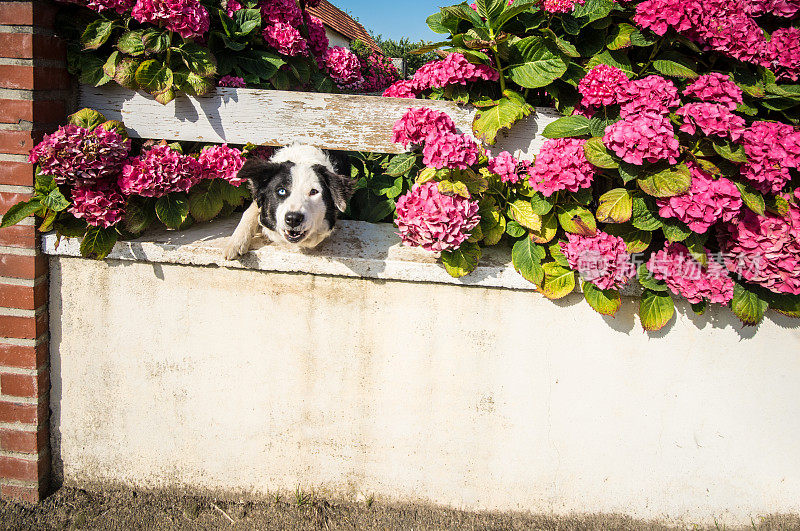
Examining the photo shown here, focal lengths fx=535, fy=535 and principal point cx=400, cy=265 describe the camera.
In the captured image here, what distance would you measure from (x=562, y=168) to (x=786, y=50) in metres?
1.11

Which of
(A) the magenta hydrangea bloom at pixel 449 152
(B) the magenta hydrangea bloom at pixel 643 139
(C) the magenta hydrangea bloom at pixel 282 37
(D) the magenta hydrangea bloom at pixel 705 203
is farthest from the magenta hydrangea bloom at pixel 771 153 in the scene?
(C) the magenta hydrangea bloom at pixel 282 37

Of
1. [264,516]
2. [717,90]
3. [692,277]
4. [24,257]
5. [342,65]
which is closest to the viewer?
[717,90]

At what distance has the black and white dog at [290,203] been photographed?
2.45 metres

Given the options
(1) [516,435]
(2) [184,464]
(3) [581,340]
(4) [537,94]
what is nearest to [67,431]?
(2) [184,464]

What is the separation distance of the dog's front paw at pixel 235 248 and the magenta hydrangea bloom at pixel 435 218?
74 cm

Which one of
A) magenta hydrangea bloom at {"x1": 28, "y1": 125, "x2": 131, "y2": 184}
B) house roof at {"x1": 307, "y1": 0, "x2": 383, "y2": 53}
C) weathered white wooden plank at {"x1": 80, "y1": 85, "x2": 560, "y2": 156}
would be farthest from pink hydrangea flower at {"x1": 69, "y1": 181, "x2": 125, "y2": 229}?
house roof at {"x1": 307, "y1": 0, "x2": 383, "y2": 53}

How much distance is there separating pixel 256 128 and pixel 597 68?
1.64m

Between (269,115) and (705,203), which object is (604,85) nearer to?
(705,203)

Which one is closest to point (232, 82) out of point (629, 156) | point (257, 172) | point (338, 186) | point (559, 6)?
→ point (257, 172)

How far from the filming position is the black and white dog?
2449mm

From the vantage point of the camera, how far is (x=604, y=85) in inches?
90.5

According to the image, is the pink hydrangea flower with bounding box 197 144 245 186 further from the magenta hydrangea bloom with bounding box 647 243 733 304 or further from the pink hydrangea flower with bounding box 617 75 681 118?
the magenta hydrangea bloom with bounding box 647 243 733 304

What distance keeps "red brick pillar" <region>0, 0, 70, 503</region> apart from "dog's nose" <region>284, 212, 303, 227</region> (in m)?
1.22

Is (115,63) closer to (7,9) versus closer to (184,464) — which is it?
(7,9)
